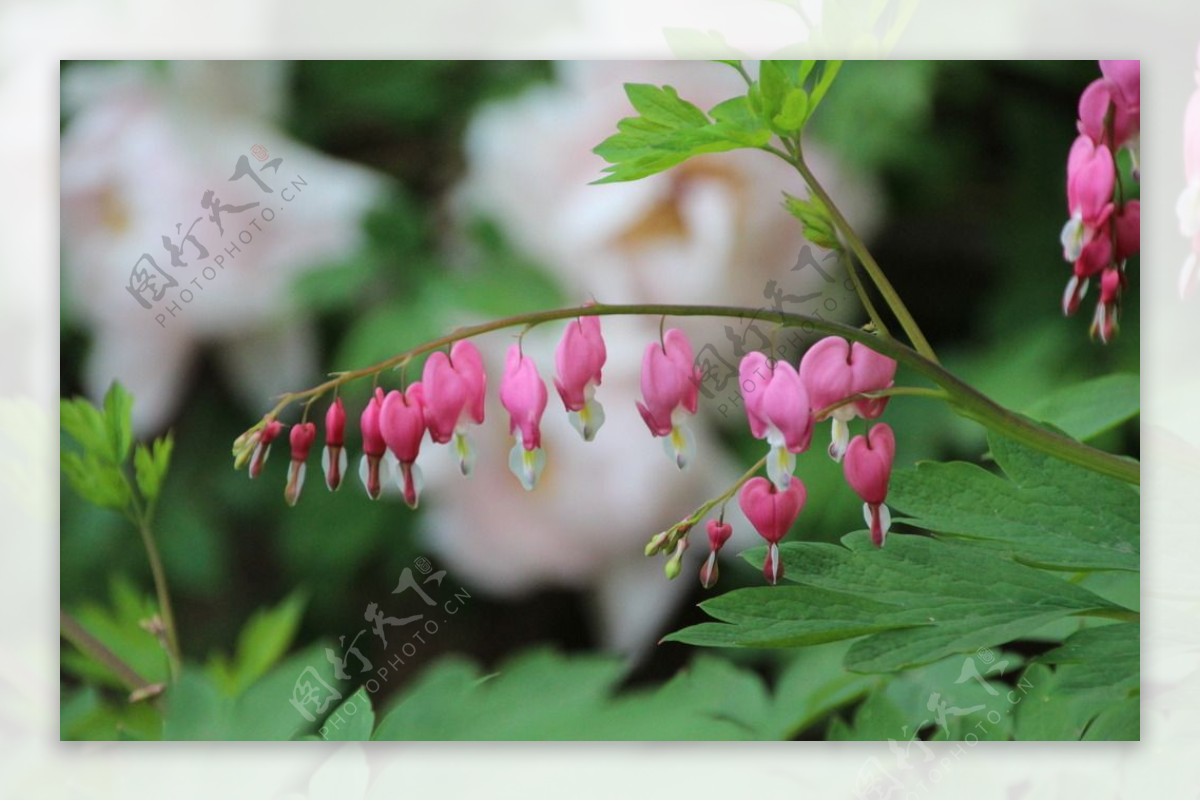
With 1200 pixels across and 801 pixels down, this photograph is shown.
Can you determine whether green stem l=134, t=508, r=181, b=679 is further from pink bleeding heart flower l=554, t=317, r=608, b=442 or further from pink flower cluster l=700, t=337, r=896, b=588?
pink flower cluster l=700, t=337, r=896, b=588

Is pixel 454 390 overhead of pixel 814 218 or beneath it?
beneath

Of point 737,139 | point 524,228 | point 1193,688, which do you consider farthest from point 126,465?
point 1193,688

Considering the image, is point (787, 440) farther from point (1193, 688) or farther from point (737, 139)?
point (1193, 688)

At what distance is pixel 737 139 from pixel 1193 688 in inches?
29.4

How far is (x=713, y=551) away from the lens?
1509mm

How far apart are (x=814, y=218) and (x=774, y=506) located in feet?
0.96

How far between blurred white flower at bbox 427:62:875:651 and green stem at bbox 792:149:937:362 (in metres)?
0.02

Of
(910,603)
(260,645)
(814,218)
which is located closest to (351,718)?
(260,645)

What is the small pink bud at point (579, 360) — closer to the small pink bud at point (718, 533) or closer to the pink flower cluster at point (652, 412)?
the pink flower cluster at point (652, 412)

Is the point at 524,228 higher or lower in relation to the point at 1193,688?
higher

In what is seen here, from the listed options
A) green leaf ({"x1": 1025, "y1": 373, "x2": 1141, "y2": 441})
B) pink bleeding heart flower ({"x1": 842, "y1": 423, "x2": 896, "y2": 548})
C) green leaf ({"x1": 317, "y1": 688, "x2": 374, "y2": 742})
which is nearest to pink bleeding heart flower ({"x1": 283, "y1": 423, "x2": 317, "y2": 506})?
green leaf ({"x1": 317, "y1": 688, "x2": 374, "y2": 742})

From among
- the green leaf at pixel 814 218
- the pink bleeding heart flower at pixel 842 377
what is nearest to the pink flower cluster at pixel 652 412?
the pink bleeding heart flower at pixel 842 377

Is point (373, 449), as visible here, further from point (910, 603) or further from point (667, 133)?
point (910, 603)

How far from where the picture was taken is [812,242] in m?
1.49
